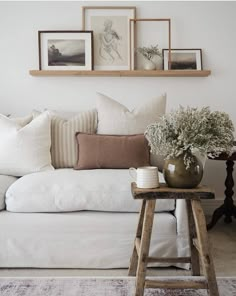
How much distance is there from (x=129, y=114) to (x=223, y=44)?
Answer: 125cm

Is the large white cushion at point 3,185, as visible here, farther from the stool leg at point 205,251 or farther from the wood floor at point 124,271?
the stool leg at point 205,251

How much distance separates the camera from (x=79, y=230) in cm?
215

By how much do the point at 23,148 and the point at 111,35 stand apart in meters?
1.40

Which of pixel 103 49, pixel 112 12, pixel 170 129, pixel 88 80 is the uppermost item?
pixel 112 12

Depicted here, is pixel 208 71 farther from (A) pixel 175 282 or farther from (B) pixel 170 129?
(A) pixel 175 282

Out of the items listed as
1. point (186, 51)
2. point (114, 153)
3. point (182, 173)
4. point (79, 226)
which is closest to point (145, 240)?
point (182, 173)

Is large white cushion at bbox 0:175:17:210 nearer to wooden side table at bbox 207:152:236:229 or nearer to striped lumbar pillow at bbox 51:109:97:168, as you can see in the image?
striped lumbar pillow at bbox 51:109:97:168

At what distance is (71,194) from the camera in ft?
6.99

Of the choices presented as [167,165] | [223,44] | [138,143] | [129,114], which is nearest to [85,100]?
[129,114]

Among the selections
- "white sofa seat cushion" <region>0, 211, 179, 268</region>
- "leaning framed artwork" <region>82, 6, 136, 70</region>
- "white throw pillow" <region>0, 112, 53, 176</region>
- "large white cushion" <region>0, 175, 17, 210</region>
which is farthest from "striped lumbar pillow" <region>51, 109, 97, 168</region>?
"leaning framed artwork" <region>82, 6, 136, 70</region>

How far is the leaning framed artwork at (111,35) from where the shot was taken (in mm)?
3322

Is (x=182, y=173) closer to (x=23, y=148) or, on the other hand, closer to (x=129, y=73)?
(x=23, y=148)

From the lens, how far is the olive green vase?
5.61 feet

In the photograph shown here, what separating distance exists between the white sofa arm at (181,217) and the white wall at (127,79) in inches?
55.1
